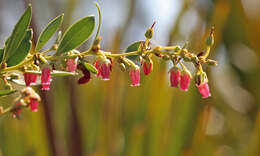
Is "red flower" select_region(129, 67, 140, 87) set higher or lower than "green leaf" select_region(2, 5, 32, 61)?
lower

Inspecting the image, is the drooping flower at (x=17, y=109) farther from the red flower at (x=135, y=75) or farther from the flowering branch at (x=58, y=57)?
the red flower at (x=135, y=75)

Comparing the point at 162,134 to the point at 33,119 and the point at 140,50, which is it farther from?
the point at 140,50

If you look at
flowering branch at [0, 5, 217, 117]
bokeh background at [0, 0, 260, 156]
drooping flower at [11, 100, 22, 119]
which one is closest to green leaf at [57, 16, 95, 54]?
flowering branch at [0, 5, 217, 117]

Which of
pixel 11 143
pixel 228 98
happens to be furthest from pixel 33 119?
pixel 228 98

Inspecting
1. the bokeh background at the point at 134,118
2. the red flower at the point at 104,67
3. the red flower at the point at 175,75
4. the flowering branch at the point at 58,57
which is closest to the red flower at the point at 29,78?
the flowering branch at the point at 58,57

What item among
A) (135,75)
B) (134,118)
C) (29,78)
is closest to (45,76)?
(29,78)

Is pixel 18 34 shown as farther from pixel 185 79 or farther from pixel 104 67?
pixel 185 79

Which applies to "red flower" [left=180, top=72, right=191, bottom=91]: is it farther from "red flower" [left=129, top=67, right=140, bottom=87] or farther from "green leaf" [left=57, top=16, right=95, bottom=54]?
"green leaf" [left=57, top=16, right=95, bottom=54]
